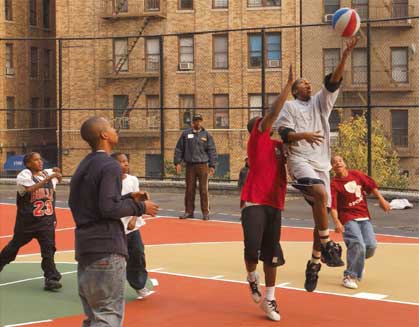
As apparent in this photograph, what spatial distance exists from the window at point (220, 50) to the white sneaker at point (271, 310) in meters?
35.9

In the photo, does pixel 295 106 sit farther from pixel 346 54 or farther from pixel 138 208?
pixel 138 208

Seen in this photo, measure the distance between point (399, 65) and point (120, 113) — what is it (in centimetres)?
1464

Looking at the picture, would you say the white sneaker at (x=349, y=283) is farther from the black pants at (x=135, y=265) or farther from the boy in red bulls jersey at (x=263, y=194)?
the black pants at (x=135, y=265)

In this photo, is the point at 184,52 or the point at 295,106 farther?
the point at 184,52

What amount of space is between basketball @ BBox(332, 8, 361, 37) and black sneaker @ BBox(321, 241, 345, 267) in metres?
2.24

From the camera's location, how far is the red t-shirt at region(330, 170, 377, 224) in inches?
469

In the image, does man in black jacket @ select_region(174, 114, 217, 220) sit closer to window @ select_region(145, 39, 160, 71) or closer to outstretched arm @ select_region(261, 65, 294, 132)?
outstretched arm @ select_region(261, 65, 294, 132)

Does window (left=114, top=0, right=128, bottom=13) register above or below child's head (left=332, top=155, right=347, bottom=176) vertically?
above

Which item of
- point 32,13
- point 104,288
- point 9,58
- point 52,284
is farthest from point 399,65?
point 104,288

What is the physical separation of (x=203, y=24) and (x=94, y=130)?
4155 cm

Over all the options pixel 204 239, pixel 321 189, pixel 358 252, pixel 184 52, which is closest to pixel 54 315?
pixel 321 189

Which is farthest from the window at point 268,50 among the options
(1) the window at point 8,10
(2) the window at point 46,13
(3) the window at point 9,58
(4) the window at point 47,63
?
(2) the window at point 46,13

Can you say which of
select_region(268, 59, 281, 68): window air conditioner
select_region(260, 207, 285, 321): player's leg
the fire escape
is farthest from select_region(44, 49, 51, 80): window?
select_region(260, 207, 285, 321): player's leg

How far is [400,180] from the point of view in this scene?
101 ft
